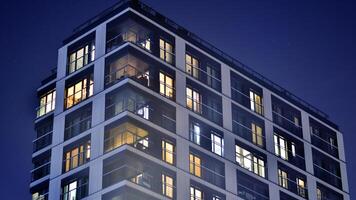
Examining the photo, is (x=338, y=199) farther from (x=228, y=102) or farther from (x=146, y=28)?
(x=146, y=28)

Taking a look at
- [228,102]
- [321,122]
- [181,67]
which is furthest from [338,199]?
[181,67]

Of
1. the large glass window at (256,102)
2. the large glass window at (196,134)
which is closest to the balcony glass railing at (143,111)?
the large glass window at (196,134)

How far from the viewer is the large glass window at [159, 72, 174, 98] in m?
105

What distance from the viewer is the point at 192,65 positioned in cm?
11081

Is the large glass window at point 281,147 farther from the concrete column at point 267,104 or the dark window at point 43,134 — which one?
the dark window at point 43,134

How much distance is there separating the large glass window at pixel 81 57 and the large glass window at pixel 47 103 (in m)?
4.19

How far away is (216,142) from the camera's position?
109m

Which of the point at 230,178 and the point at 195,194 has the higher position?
the point at 230,178

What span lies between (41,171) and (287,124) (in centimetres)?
3064

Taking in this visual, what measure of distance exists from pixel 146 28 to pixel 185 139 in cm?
1210

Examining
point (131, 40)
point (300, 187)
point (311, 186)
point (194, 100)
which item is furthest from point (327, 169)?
point (131, 40)

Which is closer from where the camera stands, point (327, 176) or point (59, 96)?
point (59, 96)

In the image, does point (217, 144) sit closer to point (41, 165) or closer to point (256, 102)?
point (256, 102)

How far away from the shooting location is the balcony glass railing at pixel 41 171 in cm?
10800
